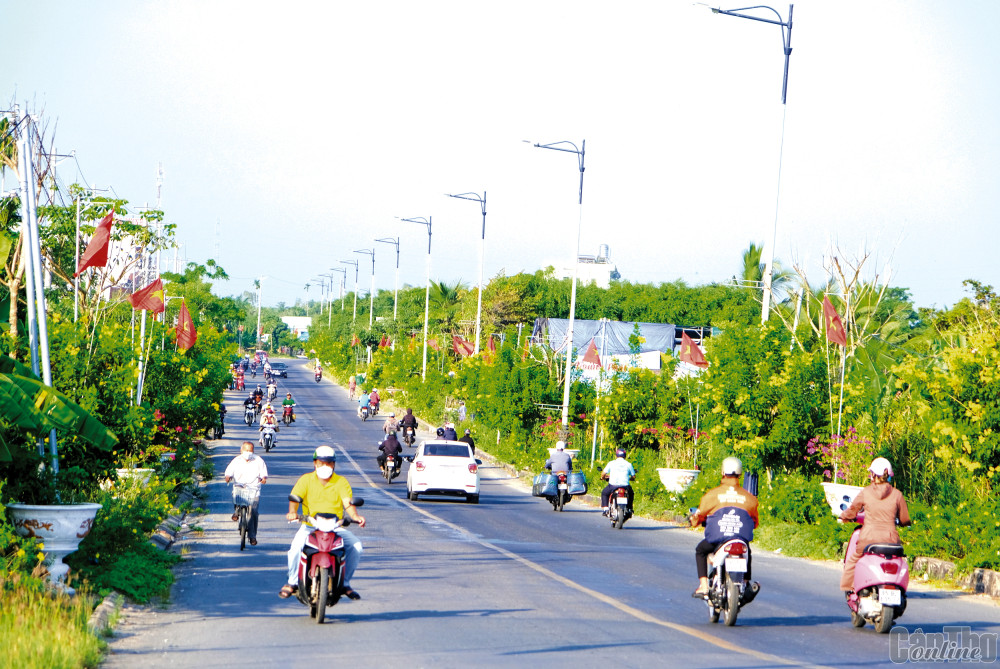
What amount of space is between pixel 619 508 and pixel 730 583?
12208 mm

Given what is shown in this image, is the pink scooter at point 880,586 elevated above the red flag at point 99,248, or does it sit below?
below

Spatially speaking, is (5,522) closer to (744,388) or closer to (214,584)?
(214,584)

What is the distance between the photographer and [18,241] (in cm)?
2709

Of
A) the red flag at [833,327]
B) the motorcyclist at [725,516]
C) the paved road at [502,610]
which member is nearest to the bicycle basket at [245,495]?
the paved road at [502,610]

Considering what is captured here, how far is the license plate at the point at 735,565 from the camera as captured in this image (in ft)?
36.7

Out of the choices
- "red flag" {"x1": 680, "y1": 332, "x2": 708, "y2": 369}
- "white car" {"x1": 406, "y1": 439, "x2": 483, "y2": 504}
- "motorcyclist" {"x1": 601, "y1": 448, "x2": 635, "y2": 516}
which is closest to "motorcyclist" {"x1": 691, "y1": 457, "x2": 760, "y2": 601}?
"motorcyclist" {"x1": 601, "y1": 448, "x2": 635, "y2": 516}

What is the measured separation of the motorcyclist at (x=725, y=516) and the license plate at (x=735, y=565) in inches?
4.4

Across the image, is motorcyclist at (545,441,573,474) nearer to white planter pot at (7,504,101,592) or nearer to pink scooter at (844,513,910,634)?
pink scooter at (844,513,910,634)

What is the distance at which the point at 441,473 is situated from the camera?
2802cm

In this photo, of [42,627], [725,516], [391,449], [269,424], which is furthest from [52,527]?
[269,424]

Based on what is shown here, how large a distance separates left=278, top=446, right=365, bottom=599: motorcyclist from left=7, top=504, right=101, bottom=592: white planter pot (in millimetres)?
2096

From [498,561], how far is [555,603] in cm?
413

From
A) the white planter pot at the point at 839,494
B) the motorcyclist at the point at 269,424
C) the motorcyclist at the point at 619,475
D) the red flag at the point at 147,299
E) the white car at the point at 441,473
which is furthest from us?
the motorcyclist at the point at 269,424

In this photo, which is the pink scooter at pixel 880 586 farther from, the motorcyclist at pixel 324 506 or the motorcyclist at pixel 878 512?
the motorcyclist at pixel 324 506
